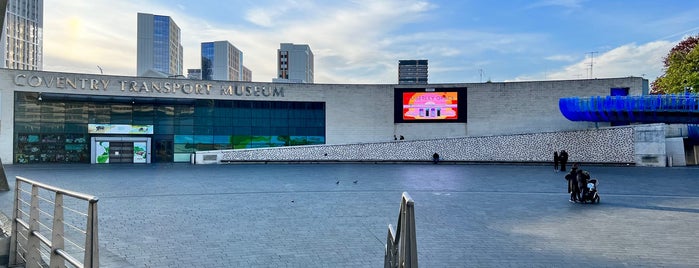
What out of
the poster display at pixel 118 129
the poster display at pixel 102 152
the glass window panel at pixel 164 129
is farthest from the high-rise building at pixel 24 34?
the glass window panel at pixel 164 129

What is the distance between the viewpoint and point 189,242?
23.5 ft

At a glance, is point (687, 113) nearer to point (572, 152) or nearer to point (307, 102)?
point (572, 152)

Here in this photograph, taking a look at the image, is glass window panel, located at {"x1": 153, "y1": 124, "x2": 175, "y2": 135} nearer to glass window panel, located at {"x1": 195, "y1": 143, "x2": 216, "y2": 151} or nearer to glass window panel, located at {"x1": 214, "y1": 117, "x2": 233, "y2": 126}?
glass window panel, located at {"x1": 195, "y1": 143, "x2": 216, "y2": 151}

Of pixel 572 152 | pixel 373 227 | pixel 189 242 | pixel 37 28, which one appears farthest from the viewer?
pixel 37 28

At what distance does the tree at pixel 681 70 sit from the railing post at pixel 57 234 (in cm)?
3643

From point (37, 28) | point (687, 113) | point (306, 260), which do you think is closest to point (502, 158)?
point (687, 113)

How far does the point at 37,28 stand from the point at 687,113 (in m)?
173

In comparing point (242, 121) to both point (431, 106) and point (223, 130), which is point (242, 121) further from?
point (431, 106)

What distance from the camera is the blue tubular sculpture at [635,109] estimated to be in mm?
25141

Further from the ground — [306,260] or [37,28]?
[37,28]

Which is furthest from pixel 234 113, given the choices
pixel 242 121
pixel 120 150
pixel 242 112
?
pixel 120 150

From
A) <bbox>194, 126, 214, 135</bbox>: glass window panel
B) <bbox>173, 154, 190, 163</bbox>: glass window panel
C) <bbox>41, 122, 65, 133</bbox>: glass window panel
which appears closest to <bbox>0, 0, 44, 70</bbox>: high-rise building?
<bbox>41, 122, 65, 133</bbox>: glass window panel

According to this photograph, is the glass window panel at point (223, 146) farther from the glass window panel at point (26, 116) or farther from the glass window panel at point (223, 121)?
the glass window panel at point (26, 116)

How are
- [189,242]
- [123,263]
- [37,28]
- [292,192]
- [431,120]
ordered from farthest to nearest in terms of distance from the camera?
[37,28]
[431,120]
[292,192]
[189,242]
[123,263]
